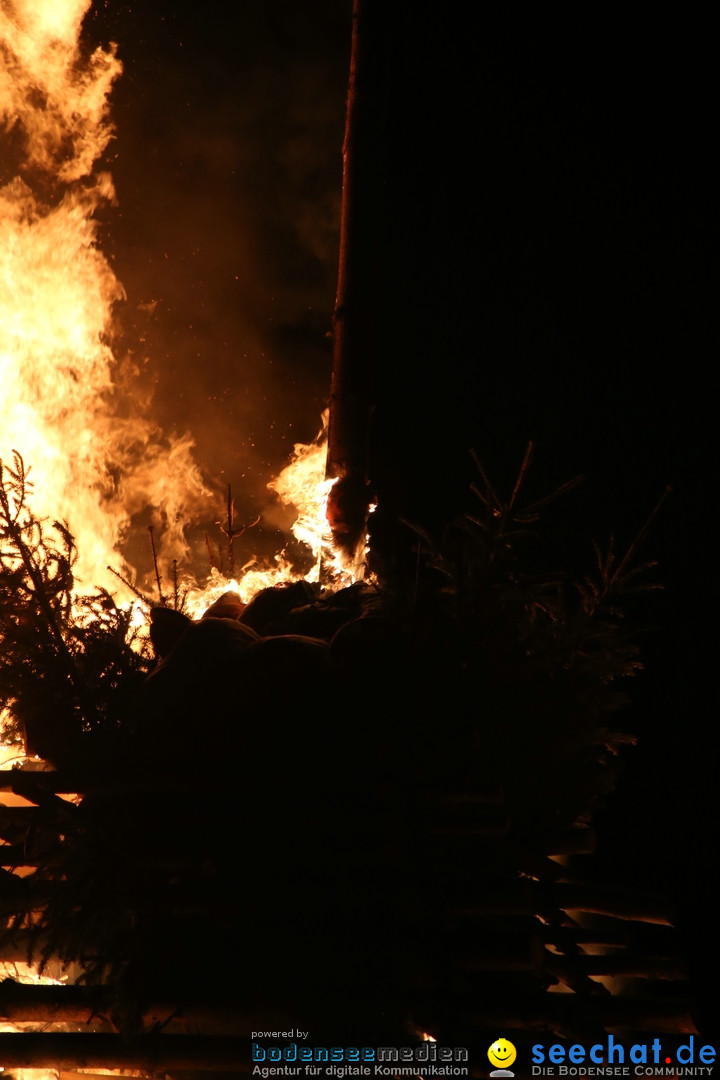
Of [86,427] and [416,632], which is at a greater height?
[86,427]

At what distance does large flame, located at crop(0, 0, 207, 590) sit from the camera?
4688 millimetres

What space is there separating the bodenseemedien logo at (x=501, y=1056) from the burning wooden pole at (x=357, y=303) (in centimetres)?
215

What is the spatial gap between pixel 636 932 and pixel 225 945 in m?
1.59

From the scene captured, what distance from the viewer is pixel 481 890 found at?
251 cm

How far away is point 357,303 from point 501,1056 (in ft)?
10.8

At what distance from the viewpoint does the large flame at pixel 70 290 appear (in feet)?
15.4

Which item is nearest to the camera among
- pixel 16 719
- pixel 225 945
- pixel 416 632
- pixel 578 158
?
pixel 225 945

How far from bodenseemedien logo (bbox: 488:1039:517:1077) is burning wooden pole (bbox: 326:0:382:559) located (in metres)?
2.15

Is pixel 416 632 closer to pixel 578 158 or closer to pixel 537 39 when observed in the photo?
pixel 578 158

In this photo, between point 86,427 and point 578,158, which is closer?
point 578,158

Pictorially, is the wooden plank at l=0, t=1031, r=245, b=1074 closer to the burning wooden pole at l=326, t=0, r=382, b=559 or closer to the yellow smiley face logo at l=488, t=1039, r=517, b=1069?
the yellow smiley face logo at l=488, t=1039, r=517, b=1069


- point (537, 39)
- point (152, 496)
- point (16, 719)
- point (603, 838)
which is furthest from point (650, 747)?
point (537, 39)

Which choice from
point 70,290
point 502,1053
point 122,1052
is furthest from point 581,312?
point 122,1052

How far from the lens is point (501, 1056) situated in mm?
2293
